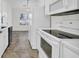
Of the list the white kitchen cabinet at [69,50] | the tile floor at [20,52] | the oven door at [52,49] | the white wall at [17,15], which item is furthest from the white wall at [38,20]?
the white wall at [17,15]

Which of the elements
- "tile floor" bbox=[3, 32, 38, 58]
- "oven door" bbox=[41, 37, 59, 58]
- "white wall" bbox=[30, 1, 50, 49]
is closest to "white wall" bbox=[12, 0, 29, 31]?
"tile floor" bbox=[3, 32, 38, 58]

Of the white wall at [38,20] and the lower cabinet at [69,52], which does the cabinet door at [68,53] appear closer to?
the lower cabinet at [69,52]

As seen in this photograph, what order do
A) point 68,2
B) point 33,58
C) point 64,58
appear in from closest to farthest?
point 64,58 → point 68,2 → point 33,58

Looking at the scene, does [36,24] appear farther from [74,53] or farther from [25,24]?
[25,24]

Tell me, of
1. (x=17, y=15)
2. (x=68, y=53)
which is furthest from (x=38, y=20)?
(x=17, y=15)

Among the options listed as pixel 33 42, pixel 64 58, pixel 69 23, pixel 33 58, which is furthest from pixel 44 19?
pixel 64 58

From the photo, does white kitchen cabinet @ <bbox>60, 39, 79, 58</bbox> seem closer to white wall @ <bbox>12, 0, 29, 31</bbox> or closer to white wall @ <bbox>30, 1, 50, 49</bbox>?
white wall @ <bbox>30, 1, 50, 49</bbox>

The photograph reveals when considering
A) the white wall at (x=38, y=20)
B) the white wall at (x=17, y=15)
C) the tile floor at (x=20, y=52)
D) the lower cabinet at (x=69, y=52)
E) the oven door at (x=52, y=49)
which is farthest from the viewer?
the white wall at (x=17, y=15)

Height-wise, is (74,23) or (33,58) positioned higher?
(74,23)

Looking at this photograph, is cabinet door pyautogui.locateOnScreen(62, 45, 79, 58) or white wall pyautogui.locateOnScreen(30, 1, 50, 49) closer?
cabinet door pyautogui.locateOnScreen(62, 45, 79, 58)

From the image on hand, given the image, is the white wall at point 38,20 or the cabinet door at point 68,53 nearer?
the cabinet door at point 68,53

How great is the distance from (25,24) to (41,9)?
769 centimetres

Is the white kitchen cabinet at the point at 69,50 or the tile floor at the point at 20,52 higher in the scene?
the white kitchen cabinet at the point at 69,50

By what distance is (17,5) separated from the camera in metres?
12.6
